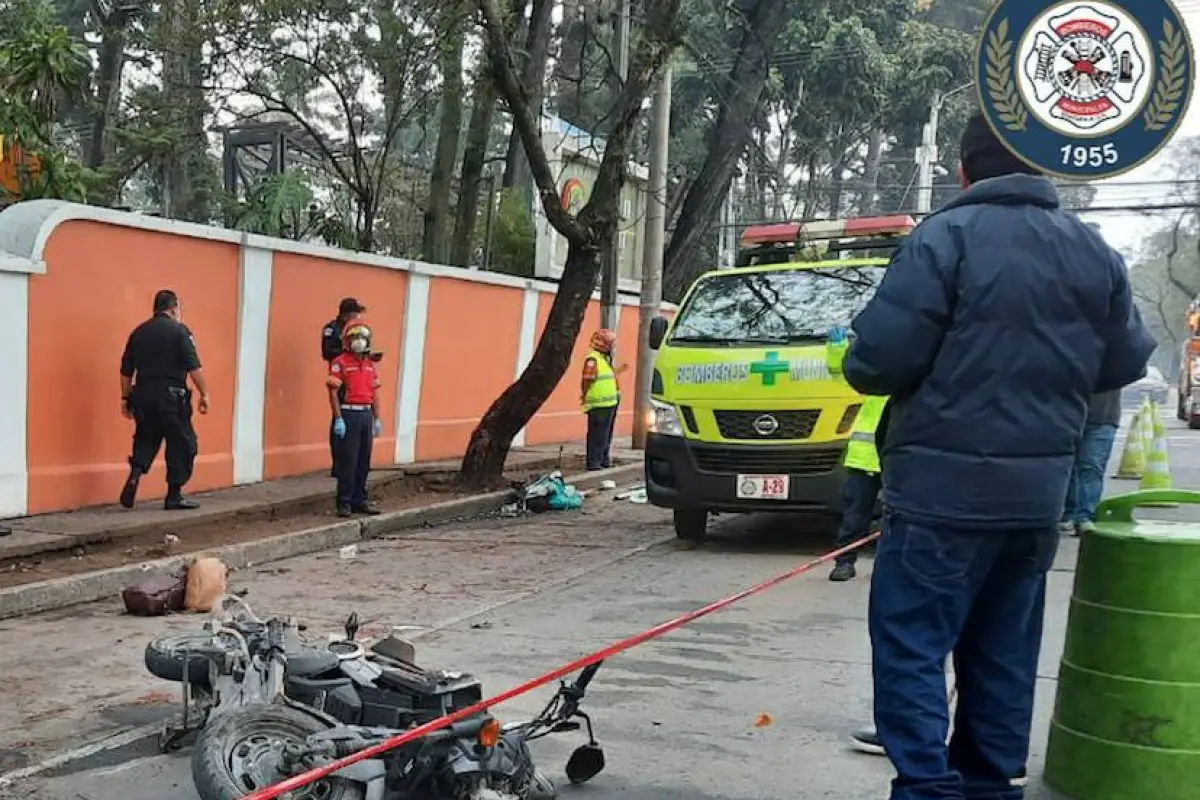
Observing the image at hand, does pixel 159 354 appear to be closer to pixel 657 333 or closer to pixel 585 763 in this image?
pixel 657 333

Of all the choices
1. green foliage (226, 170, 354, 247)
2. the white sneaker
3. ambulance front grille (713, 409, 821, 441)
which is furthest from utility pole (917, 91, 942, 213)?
the white sneaker

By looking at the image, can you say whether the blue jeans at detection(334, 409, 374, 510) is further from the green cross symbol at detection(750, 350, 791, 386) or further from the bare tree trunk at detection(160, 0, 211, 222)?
the bare tree trunk at detection(160, 0, 211, 222)

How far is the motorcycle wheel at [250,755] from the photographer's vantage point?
342 centimetres

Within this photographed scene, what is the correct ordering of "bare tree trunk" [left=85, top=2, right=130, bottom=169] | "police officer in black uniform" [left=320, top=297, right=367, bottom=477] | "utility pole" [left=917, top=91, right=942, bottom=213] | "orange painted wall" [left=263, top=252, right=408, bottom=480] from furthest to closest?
1. "utility pole" [left=917, top=91, right=942, bottom=213]
2. "bare tree trunk" [left=85, top=2, right=130, bottom=169]
3. "orange painted wall" [left=263, top=252, right=408, bottom=480]
4. "police officer in black uniform" [left=320, top=297, right=367, bottom=477]

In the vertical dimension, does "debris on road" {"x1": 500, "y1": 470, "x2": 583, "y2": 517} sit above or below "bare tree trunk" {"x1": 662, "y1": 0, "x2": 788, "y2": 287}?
below

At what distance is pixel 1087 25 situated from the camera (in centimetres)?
530

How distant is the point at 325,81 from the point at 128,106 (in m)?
5.17

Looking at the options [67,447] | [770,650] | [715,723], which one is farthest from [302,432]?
[715,723]

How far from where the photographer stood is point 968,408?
309 cm

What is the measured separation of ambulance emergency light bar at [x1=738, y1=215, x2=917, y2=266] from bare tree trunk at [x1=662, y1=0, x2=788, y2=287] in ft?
24.8

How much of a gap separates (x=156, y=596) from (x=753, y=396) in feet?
13.5

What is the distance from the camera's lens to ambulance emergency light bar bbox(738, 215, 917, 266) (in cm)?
1197

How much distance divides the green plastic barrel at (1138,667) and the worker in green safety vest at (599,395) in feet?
32.1

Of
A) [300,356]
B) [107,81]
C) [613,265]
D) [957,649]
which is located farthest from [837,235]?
[107,81]
